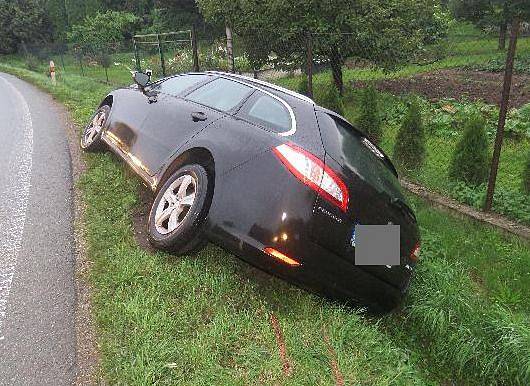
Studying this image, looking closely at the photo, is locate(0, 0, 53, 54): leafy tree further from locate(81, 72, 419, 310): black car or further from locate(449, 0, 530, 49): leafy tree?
locate(81, 72, 419, 310): black car

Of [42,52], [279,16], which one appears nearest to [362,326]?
[279,16]

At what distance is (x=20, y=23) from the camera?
3775 cm

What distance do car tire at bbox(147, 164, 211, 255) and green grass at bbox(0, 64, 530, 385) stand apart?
0.55 feet

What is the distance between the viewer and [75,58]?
3105 centimetres

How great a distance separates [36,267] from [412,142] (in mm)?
5732

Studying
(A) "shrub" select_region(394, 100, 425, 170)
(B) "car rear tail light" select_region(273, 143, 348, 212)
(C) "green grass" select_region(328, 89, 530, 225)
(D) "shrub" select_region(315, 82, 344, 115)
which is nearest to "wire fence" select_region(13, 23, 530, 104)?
(D) "shrub" select_region(315, 82, 344, 115)

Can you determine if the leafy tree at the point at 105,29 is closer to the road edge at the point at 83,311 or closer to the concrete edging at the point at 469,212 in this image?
the concrete edging at the point at 469,212

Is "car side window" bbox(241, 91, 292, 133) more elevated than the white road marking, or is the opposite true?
"car side window" bbox(241, 91, 292, 133)

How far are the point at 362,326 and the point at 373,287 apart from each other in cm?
35

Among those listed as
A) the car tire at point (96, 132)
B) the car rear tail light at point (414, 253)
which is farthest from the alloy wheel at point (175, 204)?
the car tire at point (96, 132)

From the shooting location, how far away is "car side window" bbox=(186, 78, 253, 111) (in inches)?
160

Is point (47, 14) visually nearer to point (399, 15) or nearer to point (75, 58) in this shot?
point (75, 58)

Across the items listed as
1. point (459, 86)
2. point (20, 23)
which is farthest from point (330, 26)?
point (20, 23)

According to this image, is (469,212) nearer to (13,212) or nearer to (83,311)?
(83,311)
